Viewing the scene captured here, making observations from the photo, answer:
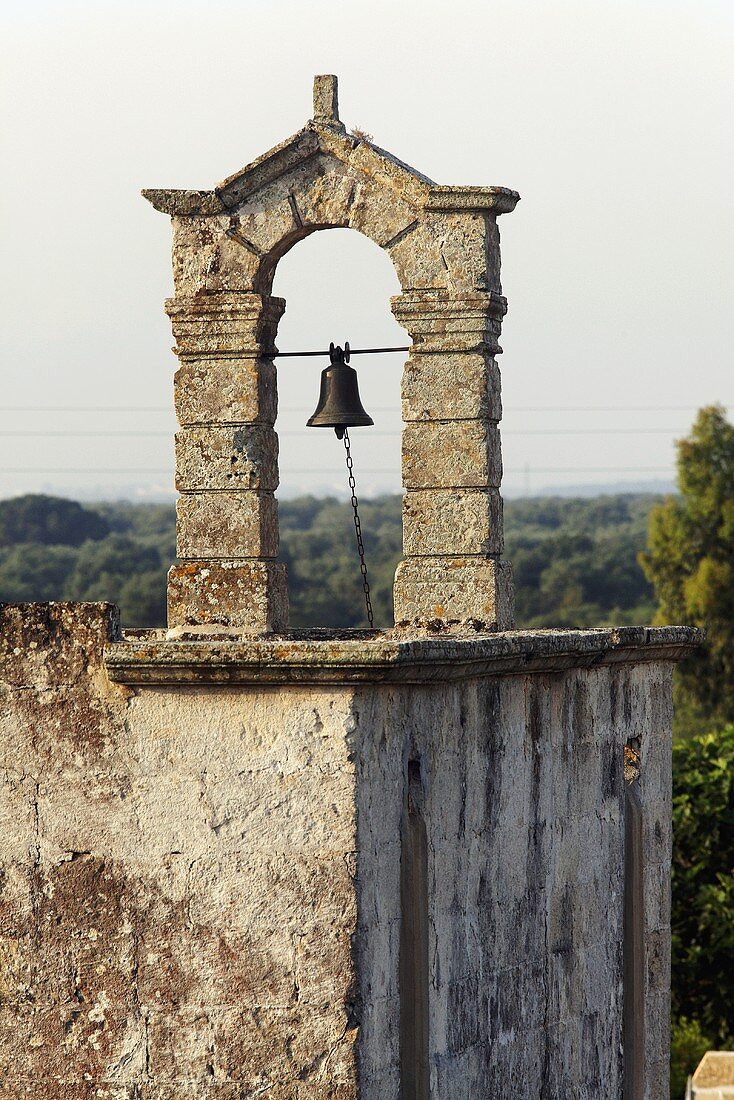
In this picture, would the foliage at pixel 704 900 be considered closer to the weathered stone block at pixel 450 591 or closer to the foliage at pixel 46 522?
the weathered stone block at pixel 450 591

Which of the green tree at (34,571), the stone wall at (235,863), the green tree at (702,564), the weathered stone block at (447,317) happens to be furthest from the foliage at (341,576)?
the stone wall at (235,863)

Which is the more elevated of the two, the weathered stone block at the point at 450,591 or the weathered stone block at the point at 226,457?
the weathered stone block at the point at 226,457

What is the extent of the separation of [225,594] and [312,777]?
158cm

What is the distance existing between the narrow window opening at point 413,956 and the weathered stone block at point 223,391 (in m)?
1.71

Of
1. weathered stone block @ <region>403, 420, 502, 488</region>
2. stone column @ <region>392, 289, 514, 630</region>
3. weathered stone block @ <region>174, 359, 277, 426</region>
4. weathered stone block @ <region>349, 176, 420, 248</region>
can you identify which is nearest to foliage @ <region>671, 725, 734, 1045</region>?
stone column @ <region>392, 289, 514, 630</region>

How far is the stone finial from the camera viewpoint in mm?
6953

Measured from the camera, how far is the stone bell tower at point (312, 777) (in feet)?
17.8

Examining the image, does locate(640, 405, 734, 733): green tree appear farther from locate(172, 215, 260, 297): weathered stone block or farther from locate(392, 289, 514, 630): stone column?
locate(172, 215, 260, 297): weathered stone block

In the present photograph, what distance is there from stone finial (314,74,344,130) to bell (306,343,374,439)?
913 millimetres

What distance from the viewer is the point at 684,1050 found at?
13766mm

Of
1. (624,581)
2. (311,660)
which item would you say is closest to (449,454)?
(311,660)

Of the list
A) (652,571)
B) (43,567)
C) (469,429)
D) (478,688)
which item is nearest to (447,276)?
(469,429)

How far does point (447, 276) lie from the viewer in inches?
270

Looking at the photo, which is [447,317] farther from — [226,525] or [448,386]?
[226,525]
